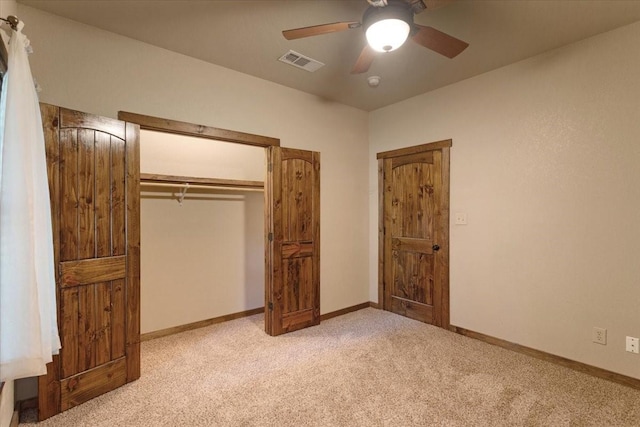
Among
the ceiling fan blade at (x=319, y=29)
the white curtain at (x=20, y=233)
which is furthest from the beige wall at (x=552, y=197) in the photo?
the white curtain at (x=20, y=233)

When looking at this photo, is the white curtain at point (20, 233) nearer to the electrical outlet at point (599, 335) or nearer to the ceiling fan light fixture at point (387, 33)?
the ceiling fan light fixture at point (387, 33)

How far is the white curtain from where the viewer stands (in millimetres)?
1314

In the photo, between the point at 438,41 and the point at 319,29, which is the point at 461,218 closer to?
the point at 438,41

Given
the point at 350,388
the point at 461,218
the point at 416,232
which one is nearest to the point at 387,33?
the point at 461,218

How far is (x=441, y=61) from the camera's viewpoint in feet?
9.58

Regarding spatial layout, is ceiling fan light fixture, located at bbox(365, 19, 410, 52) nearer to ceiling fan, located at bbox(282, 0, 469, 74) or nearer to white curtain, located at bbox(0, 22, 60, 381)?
ceiling fan, located at bbox(282, 0, 469, 74)

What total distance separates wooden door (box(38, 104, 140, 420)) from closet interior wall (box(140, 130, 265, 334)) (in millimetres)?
828

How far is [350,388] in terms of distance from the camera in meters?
2.29

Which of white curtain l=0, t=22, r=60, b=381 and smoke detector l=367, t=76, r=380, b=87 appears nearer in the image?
white curtain l=0, t=22, r=60, b=381

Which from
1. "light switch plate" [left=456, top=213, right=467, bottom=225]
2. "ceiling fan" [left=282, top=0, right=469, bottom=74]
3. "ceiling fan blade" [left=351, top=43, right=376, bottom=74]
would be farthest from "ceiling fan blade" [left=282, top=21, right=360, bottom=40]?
"light switch plate" [left=456, top=213, right=467, bottom=225]

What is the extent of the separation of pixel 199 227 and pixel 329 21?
252 centimetres

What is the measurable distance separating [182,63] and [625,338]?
421cm

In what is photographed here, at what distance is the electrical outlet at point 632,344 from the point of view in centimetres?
232

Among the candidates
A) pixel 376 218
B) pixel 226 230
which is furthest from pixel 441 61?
pixel 226 230
